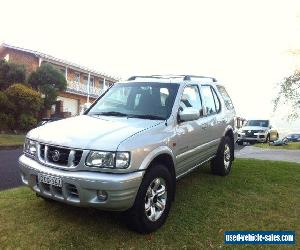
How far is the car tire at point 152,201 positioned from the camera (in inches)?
160

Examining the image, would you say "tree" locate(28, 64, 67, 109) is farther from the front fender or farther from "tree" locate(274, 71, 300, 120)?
the front fender

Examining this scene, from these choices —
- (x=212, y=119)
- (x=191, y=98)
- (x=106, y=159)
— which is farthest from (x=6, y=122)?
(x=106, y=159)

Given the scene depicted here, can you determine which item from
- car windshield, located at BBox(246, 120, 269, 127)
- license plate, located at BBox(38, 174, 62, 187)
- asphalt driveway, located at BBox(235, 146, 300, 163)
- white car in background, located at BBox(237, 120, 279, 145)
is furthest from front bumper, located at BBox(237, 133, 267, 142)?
license plate, located at BBox(38, 174, 62, 187)

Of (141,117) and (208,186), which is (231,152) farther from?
(141,117)

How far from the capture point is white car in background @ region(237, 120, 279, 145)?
2288cm

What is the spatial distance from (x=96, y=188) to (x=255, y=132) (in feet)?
67.3

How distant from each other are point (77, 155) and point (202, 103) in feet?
9.21

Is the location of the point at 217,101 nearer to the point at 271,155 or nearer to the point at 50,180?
the point at 50,180

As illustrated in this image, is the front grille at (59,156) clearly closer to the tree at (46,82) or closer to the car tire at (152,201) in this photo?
the car tire at (152,201)

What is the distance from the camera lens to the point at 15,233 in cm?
429

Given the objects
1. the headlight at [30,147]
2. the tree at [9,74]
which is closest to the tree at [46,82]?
the tree at [9,74]

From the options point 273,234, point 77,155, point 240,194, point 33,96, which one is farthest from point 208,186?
point 33,96

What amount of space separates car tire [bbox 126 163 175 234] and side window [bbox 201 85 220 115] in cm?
204

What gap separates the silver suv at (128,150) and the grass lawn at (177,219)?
32 cm
